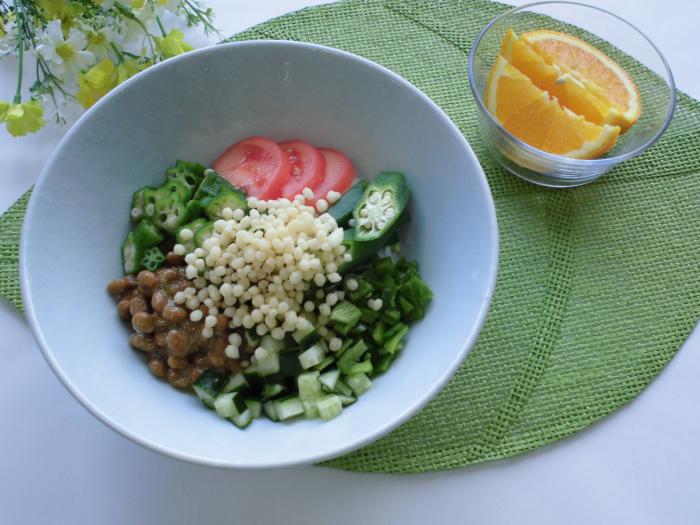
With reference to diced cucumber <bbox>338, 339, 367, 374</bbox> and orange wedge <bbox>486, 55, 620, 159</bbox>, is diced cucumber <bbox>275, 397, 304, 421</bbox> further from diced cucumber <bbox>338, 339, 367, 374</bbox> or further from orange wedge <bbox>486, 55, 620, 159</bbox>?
orange wedge <bbox>486, 55, 620, 159</bbox>

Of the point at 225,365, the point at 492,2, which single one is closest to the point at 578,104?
the point at 492,2

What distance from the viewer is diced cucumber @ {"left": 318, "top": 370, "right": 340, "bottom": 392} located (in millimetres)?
1453

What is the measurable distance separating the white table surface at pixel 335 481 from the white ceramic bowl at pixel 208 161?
241 millimetres

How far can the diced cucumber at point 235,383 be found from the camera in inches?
58.0

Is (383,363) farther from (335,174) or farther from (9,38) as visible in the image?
(9,38)

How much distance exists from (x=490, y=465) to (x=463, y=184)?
70 cm

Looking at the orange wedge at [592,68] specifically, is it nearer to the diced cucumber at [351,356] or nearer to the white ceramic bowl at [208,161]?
the white ceramic bowl at [208,161]

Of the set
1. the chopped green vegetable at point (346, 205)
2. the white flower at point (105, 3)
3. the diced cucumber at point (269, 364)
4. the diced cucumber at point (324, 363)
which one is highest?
the white flower at point (105, 3)

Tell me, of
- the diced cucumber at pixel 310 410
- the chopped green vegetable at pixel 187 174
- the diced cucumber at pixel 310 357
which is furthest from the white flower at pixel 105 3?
the diced cucumber at pixel 310 410

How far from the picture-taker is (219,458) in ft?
4.17

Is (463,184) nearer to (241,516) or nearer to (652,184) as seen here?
(652,184)

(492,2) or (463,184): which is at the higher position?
(492,2)

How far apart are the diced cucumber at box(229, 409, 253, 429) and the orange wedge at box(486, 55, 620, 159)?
104cm

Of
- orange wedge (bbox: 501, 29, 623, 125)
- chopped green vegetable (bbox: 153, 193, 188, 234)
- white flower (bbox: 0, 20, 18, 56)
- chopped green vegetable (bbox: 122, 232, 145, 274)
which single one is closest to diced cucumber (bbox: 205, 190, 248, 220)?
chopped green vegetable (bbox: 153, 193, 188, 234)
